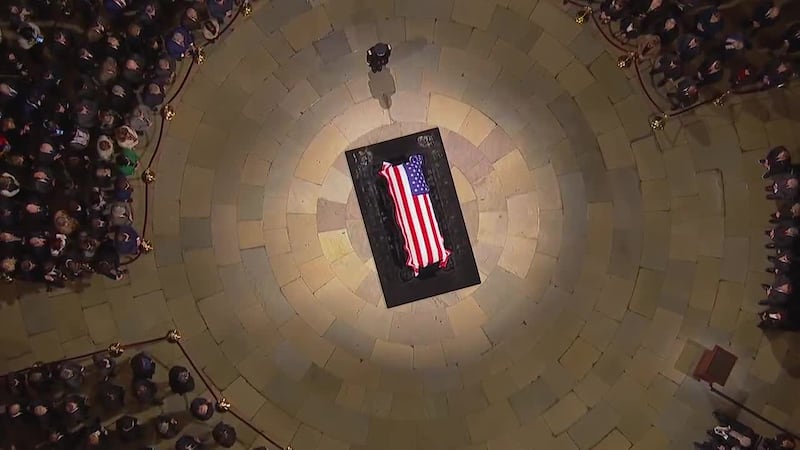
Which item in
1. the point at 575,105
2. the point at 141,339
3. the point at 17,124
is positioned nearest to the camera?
the point at 17,124

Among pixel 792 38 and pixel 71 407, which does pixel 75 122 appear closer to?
pixel 71 407

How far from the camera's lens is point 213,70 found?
17078 mm

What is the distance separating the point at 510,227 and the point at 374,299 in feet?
11.7

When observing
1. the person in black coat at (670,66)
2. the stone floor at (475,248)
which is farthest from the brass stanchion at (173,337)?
the person in black coat at (670,66)

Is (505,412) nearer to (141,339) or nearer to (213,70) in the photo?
(141,339)

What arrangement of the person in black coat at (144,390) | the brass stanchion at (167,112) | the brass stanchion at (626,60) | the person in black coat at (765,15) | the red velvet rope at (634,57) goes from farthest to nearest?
the brass stanchion at (626,60), the red velvet rope at (634,57), the brass stanchion at (167,112), the person in black coat at (765,15), the person in black coat at (144,390)

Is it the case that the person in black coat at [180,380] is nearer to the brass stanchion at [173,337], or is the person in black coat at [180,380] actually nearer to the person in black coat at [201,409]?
the person in black coat at [201,409]

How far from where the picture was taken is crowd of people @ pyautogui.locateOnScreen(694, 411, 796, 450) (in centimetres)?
1538

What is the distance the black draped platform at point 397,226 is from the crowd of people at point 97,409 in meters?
4.81

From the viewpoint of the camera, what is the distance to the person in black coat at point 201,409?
50.7ft

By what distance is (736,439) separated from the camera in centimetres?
1559

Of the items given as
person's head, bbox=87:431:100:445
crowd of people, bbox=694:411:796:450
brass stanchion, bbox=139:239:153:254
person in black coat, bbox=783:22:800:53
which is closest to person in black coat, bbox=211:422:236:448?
person's head, bbox=87:431:100:445

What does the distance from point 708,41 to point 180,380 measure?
13.6 metres

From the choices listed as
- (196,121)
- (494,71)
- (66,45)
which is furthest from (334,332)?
(66,45)
